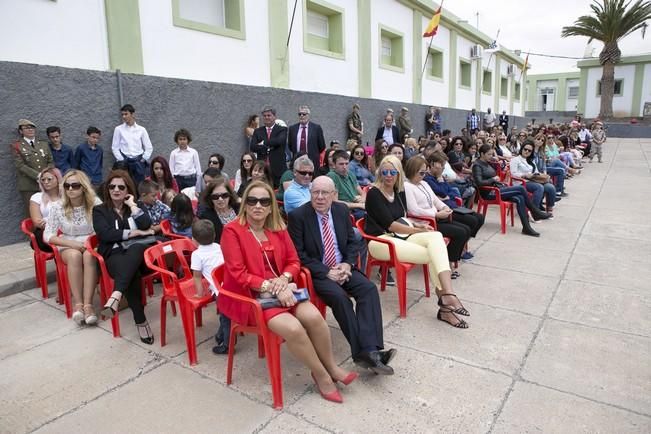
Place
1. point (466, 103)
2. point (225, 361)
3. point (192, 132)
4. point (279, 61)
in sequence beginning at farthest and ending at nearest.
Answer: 1. point (466, 103)
2. point (279, 61)
3. point (192, 132)
4. point (225, 361)

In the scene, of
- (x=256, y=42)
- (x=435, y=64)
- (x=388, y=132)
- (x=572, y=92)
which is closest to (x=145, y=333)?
(x=256, y=42)

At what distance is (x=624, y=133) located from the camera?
1212 inches

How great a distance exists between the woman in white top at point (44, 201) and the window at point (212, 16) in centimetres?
382

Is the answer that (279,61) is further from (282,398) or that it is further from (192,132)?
(282,398)

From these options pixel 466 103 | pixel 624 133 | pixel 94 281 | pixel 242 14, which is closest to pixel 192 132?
pixel 242 14

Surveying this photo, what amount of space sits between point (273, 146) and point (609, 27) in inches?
1246

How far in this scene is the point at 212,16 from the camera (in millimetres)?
8016

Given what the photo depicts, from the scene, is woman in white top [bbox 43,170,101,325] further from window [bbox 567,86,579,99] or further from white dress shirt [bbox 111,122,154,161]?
window [bbox 567,86,579,99]

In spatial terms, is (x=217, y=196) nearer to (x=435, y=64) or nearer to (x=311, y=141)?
(x=311, y=141)

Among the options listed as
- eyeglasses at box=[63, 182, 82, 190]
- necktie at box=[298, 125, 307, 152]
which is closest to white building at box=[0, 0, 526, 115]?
necktie at box=[298, 125, 307, 152]

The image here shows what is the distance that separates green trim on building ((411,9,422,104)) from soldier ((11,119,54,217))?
1172 cm

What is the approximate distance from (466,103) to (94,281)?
18.4m

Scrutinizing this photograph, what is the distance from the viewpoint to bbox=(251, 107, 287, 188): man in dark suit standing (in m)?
7.33

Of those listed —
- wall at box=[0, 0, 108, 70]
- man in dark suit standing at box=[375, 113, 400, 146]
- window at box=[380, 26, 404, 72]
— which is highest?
window at box=[380, 26, 404, 72]
